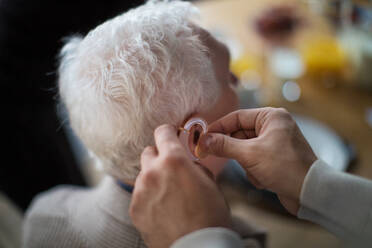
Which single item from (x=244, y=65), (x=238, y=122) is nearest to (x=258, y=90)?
(x=244, y=65)

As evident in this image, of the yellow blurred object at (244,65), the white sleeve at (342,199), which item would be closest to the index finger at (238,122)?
the white sleeve at (342,199)

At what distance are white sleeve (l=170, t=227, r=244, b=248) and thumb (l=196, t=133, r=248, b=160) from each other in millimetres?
131

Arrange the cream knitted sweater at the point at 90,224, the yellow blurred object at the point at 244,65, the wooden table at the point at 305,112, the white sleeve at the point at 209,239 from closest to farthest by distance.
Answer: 1. the white sleeve at the point at 209,239
2. the cream knitted sweater at the point at 90,224
3. the wooden table at the point at 305,112
4. the yellow blurred object at the point at 244,65

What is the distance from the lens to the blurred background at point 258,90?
912 mm

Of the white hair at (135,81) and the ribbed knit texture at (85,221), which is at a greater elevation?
the white hair at (135,81)

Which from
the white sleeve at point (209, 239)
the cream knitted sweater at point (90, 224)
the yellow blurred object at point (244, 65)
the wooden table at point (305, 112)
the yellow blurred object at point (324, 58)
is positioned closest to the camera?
the white sleeve at point (209, 239)

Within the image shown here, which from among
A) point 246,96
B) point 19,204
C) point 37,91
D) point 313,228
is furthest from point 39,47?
point 313,228

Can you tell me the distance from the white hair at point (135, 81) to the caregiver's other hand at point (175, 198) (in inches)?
6.1

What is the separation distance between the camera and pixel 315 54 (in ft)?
4.19

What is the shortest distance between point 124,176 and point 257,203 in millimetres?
415

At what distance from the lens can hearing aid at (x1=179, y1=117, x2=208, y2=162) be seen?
0.54 meters

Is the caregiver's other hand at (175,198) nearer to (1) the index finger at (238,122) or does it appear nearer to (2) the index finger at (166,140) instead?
(2) the index finger at (166,140)

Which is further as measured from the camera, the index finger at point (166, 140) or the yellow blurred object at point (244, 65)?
the yellow blurred object at point (244, 65)

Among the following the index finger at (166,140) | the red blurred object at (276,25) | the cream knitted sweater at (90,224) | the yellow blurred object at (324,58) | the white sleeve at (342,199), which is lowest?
the cream knitted sweater at (90,224)
